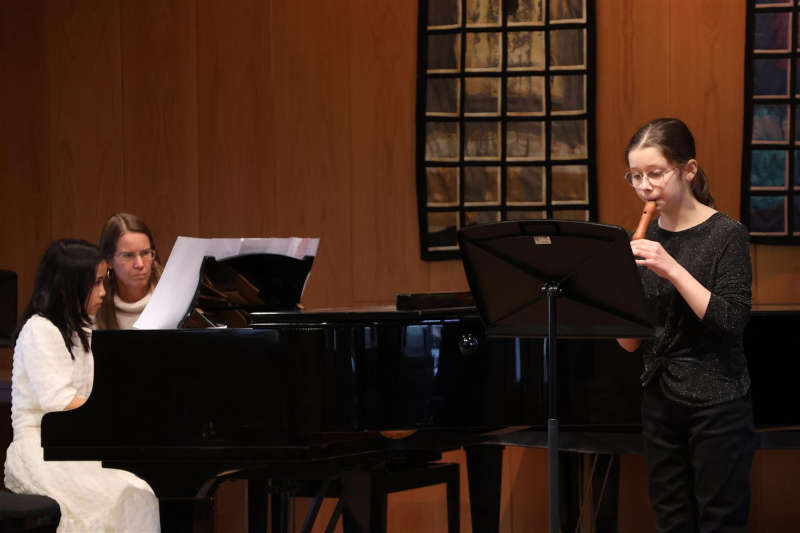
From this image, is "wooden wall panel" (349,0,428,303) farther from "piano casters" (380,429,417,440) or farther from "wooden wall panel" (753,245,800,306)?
"piano casters" (380,429,417,440)

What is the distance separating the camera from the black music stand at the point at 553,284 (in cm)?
225

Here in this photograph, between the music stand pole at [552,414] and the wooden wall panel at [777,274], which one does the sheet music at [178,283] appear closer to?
the music stand pole at [552,414]

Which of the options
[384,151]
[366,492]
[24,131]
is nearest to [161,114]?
[24,131]

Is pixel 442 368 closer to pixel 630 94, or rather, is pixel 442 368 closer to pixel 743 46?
pixel 630 94

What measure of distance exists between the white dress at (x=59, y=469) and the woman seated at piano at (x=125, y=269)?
286 millimetres

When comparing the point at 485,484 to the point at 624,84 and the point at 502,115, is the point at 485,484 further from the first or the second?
the point at 624,84

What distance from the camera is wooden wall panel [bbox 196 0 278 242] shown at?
13.9ft

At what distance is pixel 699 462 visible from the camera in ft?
7.91

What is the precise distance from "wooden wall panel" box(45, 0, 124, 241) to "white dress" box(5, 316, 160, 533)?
1.27m

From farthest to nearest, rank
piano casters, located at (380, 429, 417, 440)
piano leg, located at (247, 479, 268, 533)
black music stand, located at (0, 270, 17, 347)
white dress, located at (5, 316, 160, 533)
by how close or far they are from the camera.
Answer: black music stand, located at (0, 270, 17, 347) < piano leg, located at (247, 479, 268, 533) < white dress, located at (5, 316, 160, 533) < piano casters, located at (380, 429, 417, 440)

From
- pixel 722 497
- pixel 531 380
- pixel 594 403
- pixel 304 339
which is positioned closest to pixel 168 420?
pixel 304 339

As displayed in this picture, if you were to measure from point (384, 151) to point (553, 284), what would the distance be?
1968 millimetres

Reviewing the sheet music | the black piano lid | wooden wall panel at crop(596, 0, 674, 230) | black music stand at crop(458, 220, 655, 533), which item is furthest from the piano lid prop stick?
wooden wall panel at crop(596, 0, 674, 230)

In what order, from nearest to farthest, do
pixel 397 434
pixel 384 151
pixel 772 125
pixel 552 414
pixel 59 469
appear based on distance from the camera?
pixel 552 414, pixel 397 434, pixel 59 469, pixel 772 125, pixel 384 151
